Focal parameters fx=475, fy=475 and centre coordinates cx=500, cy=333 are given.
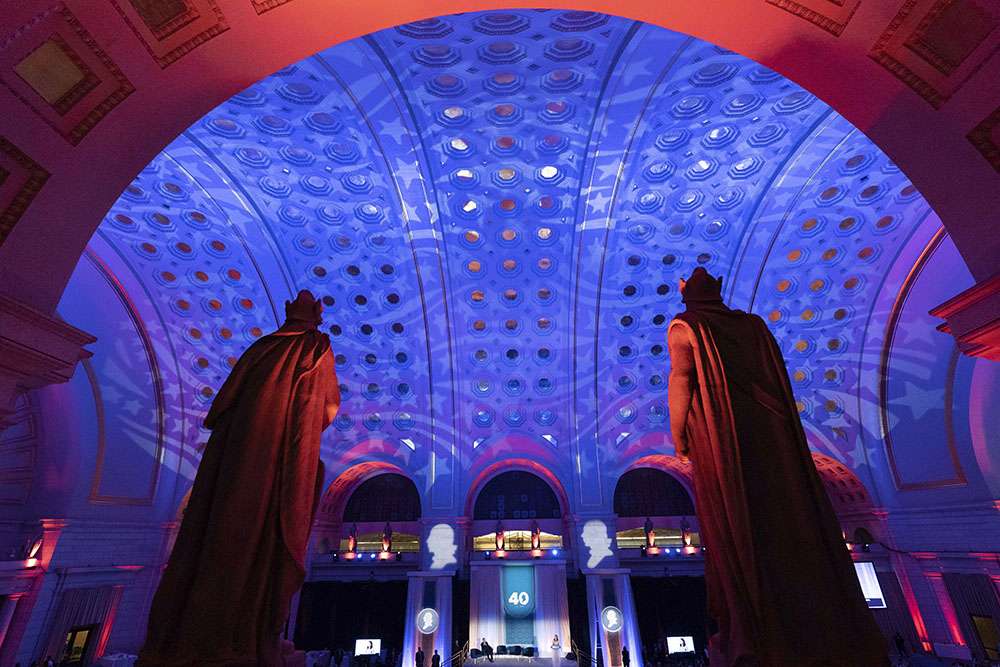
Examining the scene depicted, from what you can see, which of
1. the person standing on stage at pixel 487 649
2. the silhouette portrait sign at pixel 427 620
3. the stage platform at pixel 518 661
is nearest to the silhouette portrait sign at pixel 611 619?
the stage platform at pixel 518 661

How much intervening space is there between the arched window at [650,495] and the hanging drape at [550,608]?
4.08 meters

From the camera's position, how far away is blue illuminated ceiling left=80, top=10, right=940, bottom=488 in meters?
9.86

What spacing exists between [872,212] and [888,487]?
914 cm

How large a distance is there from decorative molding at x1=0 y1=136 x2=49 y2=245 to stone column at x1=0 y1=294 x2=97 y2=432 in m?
0.61

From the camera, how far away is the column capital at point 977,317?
12.9 feet

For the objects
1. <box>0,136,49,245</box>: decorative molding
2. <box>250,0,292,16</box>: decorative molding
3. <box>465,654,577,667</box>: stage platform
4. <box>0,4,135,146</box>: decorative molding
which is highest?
<box>250,0,292,16</box>: decorative molding

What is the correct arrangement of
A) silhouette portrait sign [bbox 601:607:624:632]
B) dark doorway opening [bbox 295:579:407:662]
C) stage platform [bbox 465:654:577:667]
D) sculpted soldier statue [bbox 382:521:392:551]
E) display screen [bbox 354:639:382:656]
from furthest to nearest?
sculpted soldier statue [bbox 382:521:392:551] < dark doorway opening [bbox 295:579:407:662] < display screen [bbox 354:639:382:656] < silhouette portrait sign [bbox 601:607:624:632] < stage platform [bbox 465:654:577:667]

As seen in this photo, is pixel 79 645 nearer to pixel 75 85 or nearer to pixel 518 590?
pixel 518 590

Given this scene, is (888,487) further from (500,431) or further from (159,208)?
(159,208)

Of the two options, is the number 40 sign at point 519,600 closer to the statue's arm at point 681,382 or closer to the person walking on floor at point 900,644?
the person walking on floor at point 900,644

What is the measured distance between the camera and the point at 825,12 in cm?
414

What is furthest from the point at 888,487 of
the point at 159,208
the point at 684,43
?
the point at 159,208

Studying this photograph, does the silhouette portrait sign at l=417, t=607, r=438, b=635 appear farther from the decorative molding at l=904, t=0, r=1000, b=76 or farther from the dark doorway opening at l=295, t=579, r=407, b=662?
the decorative molding at l=904, t=0, r=1000, b=76

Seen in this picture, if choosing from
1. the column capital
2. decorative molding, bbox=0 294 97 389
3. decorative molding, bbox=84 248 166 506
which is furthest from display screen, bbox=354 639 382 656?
the column capital
